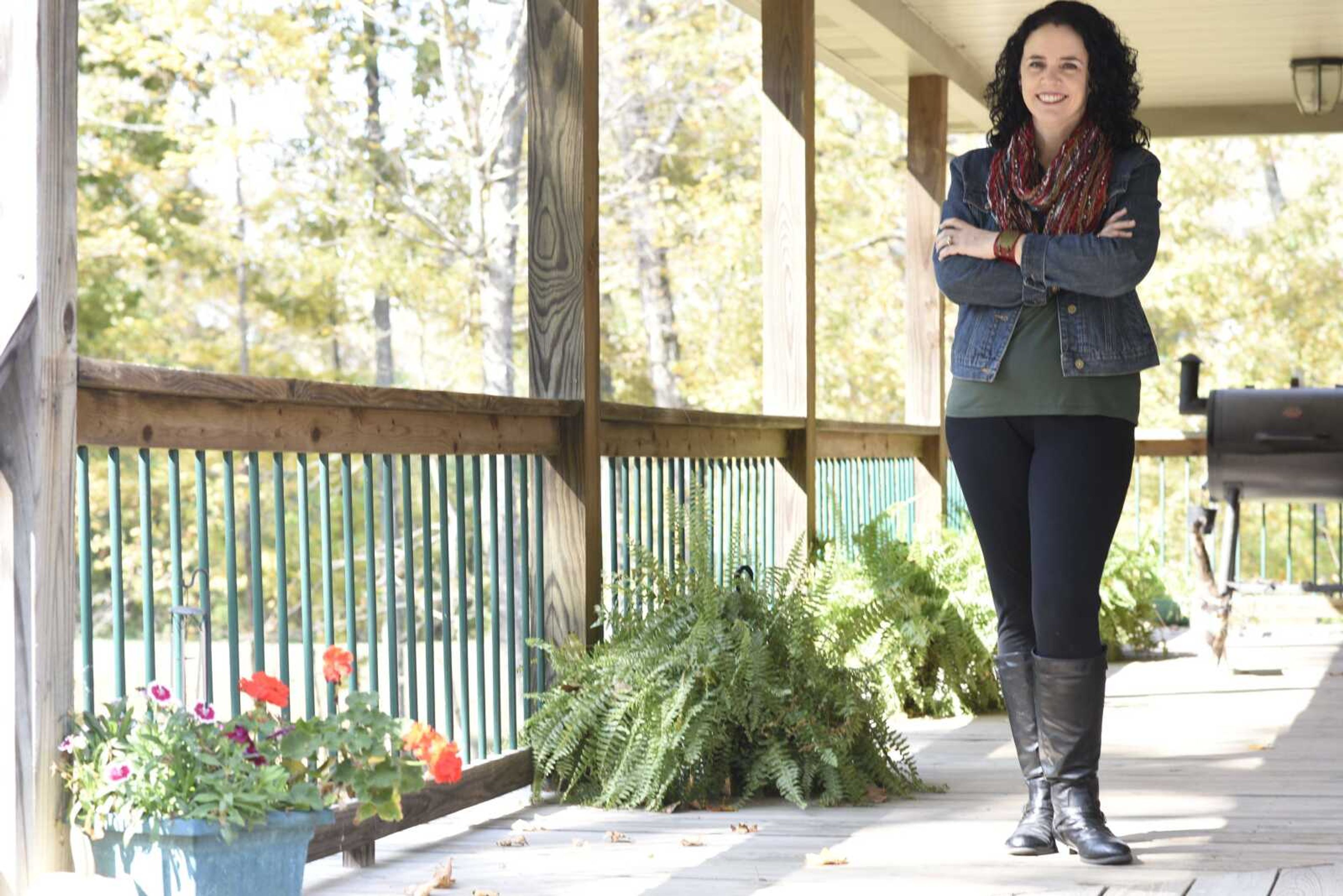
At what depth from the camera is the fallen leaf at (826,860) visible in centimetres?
306

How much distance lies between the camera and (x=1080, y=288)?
293cm

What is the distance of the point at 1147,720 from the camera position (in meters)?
4.93

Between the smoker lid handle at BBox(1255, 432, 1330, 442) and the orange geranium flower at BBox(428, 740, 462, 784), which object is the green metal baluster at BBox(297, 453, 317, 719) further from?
the smoker lid handle at BBox(1255, 432, 1330, 442)

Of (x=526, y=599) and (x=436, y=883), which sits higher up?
(x=526, y=599)

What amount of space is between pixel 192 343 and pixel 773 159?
930 cm

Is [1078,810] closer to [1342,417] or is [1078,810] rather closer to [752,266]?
[1342,417]

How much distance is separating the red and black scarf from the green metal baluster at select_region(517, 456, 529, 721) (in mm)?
1331

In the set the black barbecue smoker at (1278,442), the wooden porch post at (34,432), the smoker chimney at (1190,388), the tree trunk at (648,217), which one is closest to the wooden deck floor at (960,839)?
the wooden porch post at (34,432)

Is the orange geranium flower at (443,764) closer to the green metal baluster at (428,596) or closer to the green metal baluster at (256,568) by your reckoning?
the green metal baluster at (256,568)

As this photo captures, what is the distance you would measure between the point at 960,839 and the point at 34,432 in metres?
1.92

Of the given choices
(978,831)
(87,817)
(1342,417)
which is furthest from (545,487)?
(1342,417)

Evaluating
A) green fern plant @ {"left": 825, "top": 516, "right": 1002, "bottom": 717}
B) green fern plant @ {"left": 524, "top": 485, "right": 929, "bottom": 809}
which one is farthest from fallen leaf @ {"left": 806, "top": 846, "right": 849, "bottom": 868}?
green fern plant @ {"left": 825, "top": 516, "right": 1002, "bottom": 717}

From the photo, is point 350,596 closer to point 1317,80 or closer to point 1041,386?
point 1041,386

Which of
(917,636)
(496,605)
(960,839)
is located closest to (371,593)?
(496,605)
